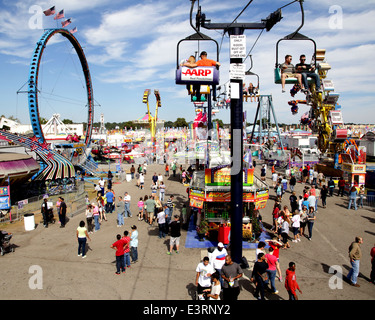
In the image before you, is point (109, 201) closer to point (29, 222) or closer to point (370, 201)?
point (29, 222)

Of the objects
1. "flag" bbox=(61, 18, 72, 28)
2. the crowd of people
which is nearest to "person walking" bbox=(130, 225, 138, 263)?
the crowd of people

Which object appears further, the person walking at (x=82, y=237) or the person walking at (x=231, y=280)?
the person walking at (x=82, y=237)

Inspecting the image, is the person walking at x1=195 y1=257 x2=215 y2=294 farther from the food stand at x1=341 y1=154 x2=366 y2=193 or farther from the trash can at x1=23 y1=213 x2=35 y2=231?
the food stand at x1=341 y1=154 x2=366 y2=193

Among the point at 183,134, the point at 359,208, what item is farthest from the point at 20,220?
the point at 183,134

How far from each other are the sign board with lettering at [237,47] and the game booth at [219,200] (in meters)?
4.69

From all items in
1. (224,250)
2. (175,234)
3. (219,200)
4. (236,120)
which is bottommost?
(175,234)

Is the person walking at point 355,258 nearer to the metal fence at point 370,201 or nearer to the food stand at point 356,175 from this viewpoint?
the metal fence at point 370,201

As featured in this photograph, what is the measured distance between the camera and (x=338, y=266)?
8.59m

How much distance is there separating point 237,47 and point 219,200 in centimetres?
561

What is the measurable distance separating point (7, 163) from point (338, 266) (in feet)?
56.7

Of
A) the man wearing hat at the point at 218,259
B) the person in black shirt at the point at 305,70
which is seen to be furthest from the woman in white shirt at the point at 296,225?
the person in black shirt at the point at 305,70

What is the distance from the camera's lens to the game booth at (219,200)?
10467 millimetres

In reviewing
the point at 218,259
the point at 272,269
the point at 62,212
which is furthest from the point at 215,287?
the point at 62,212

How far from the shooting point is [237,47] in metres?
6.89
